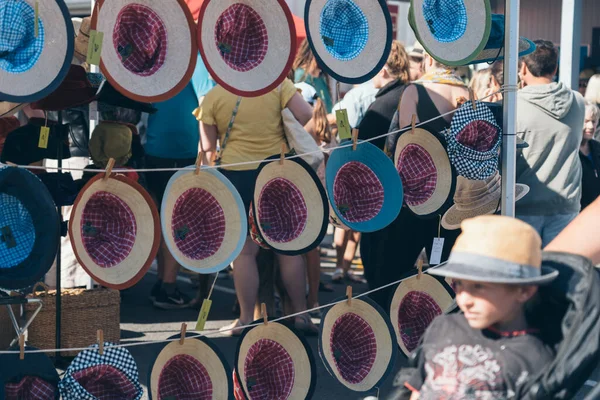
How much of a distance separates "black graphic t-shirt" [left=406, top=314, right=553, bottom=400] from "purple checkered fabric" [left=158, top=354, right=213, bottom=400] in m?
1.41

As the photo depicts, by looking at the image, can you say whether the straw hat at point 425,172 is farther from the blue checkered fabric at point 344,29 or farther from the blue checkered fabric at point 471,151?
the blue checkered fabric at point 344,29

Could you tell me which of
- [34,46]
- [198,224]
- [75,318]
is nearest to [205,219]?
[198,224]

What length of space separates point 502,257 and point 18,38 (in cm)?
181

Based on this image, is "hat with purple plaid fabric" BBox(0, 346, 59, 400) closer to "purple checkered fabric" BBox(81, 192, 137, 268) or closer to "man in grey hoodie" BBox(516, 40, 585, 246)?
"purple checkered fabric" BBox(81, 192, 137, 268)

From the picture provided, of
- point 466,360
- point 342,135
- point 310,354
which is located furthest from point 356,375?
point 466,360

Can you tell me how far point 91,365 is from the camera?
354 centimetres

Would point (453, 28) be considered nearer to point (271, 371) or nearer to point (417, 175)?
point (417, 175)

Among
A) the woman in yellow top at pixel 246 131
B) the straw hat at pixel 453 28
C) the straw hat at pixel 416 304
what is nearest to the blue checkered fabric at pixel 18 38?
the straw hat at pixel 453 28

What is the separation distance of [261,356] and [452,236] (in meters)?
1.31

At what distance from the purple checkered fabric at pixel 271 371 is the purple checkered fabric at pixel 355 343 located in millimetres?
247

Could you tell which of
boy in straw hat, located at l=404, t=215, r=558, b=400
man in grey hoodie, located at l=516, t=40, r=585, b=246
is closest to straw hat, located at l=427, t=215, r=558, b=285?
boy in straw hat, located at l=404, t=215, r=558, b=400

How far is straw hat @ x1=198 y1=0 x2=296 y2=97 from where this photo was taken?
3629 millimetres

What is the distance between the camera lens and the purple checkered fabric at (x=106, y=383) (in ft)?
11.6

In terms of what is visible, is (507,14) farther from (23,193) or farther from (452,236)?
(23,193)
